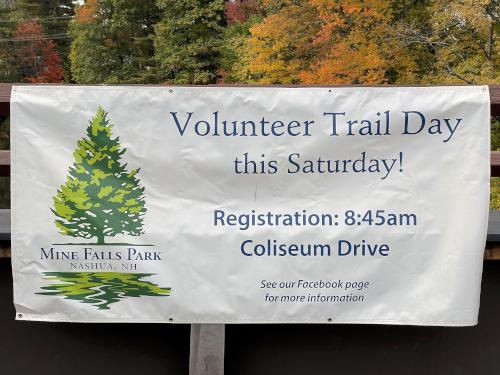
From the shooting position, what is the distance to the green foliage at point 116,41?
1670 inches

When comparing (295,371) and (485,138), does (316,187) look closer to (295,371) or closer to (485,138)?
(485,138)

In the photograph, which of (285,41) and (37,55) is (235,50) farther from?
(37,55)

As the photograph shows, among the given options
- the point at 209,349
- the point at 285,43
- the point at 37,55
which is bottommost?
the point at 209,349

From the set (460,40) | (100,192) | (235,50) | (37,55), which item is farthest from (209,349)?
(37,55)

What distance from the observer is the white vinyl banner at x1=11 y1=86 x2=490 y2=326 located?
9.55 feet

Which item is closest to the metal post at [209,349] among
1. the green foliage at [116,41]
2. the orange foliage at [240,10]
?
the orange foliage at [240,10]

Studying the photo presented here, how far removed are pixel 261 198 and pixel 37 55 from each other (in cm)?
5182

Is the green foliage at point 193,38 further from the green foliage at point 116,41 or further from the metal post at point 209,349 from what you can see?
the metal post at point 209,349

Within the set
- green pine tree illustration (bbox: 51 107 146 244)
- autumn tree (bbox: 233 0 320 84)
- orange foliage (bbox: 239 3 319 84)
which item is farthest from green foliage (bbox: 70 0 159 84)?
green pine tree illustration (bbox: 51 107 146 244)

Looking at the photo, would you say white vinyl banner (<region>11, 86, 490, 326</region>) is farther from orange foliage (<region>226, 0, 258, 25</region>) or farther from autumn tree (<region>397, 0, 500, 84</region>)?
orange foliage (<region>226, 0, 258, 25</region>)

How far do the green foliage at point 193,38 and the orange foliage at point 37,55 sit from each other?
15887 millimetres

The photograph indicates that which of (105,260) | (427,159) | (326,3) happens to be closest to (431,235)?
(427,159)

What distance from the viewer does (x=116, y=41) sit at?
4450 cm

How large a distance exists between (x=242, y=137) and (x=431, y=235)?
0.95 metres
